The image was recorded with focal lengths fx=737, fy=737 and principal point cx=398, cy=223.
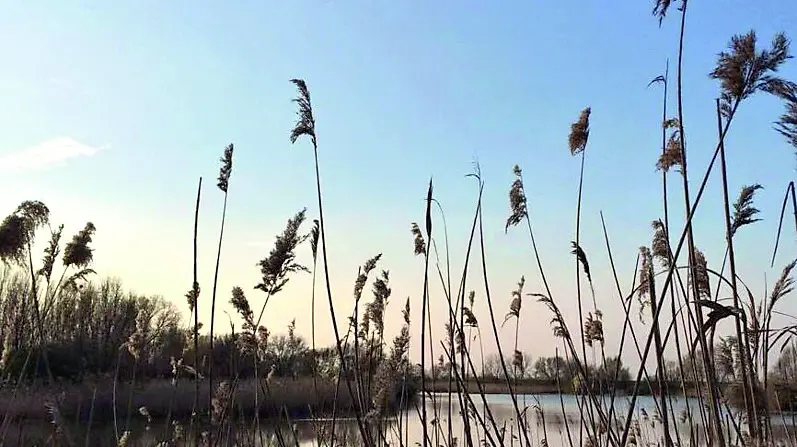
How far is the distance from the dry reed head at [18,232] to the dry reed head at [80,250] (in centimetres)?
31

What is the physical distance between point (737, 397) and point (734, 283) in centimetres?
111

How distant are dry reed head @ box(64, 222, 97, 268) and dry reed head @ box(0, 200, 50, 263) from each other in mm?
314

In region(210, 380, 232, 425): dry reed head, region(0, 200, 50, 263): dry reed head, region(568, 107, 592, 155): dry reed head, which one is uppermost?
region(568, 107, 592, 155): dry reed head

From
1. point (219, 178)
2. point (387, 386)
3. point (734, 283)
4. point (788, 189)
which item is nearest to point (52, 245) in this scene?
point (219, 178)

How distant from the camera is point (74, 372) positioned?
17.4 metres

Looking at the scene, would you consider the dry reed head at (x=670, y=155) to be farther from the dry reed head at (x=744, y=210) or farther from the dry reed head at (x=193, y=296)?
the dry reed head at (x=193, y=296)

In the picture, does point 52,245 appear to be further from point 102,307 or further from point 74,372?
point 102,307

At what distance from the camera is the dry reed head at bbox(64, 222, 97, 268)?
3668 mm

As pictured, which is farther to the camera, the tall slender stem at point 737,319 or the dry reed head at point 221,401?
the dry reed head at point 221,401

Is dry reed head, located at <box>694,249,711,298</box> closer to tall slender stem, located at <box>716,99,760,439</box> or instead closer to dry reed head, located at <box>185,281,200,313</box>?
tall slender stem, located at <box>716,99,760,439</box>

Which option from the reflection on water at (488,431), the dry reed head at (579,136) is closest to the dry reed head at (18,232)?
the reflection on water at (488,431)

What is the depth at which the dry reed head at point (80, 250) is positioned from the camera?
3668 mm

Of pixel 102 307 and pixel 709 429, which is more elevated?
pixel 102 307

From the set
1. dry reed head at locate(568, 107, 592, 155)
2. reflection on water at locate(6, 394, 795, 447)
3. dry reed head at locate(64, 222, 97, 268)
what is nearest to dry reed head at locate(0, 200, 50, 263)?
dry reed head at locate(64, 222, 97, 268)
